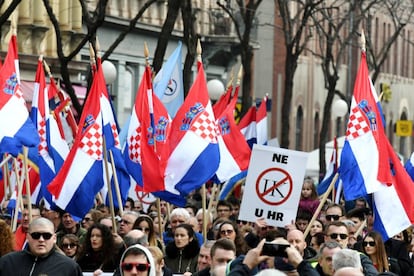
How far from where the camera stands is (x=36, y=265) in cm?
1391

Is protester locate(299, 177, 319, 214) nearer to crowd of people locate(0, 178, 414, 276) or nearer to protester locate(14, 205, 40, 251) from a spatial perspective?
crowd of people locate(0, 178, 414, 276)

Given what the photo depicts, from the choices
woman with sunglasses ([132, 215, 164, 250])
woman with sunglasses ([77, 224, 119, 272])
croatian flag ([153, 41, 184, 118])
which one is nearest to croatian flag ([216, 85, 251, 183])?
croatian flag ([153, 41, 184, 118])

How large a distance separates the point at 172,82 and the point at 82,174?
5.96 m

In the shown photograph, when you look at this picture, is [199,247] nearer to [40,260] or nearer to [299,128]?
[40,260]

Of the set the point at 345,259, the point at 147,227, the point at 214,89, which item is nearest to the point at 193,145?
the point at 147,227

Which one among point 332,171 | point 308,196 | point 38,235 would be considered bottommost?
point 332,171

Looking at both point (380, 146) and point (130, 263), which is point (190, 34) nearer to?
point (380, 146)

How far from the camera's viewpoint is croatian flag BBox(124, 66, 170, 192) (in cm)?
1988

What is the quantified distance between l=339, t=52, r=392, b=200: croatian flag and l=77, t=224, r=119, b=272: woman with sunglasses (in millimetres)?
3692

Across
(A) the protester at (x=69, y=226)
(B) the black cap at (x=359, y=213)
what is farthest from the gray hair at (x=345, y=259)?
(B) the black cap at (x=359, y=213)

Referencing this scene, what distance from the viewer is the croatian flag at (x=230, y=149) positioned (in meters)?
22.6

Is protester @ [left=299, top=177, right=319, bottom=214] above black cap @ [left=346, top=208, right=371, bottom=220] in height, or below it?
below

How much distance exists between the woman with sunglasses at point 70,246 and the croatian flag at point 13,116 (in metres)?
1.65

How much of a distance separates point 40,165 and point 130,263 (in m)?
7.83
